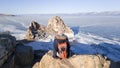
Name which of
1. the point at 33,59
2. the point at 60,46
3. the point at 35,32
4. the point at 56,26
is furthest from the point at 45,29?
the point at 60,46

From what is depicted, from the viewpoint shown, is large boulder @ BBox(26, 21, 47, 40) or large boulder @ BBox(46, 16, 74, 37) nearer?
large boulder @ BBox(26, 21, 47, 40)

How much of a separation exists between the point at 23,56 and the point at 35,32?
128 ft

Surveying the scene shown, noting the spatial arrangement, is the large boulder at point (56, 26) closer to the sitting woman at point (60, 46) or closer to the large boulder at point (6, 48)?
the large boulder at point (6, 48)

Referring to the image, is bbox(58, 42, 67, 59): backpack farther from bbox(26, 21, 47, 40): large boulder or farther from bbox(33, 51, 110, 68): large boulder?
bbox(26, 21, 47, 40): large boulder

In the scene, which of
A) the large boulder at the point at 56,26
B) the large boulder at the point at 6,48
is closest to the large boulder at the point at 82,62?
the large boulder at the point at 6,48

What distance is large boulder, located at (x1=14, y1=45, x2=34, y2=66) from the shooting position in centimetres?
1569

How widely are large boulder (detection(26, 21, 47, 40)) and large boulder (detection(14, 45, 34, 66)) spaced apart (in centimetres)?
3366

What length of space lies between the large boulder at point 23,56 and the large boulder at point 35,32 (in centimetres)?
3366

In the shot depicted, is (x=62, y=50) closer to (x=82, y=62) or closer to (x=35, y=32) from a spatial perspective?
(x=82, y=62)

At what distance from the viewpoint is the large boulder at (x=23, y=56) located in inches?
618

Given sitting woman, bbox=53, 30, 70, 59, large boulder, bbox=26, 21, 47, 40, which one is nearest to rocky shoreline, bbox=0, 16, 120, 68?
sitting woman, bbox=53, 30, 70, 59

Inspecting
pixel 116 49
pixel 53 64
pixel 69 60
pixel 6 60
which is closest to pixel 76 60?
pixel 69 60

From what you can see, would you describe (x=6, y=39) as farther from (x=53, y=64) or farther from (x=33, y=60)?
(x=53, y=64)

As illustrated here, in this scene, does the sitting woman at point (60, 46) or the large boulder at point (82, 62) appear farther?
the sitting woman at point (60, 46)
